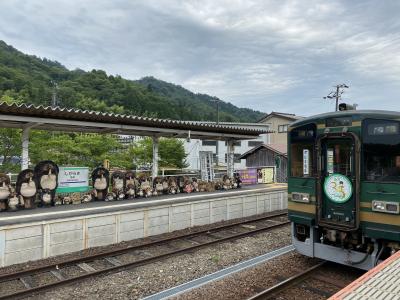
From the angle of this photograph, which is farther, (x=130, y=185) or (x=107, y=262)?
(x=130, y=185)

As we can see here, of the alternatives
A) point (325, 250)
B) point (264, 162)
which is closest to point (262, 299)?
point (325, 250)

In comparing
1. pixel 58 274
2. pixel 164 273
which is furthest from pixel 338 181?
pixel 58 274

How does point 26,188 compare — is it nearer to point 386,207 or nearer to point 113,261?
point 113,261

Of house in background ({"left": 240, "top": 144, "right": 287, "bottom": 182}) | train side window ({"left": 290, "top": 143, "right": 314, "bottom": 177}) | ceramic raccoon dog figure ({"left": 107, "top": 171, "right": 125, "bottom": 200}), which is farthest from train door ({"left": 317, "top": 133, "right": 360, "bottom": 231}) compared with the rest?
house in background ({"left": 240, "top": 144, "right": 287, "bottom": 182})

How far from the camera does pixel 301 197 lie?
6934 mm

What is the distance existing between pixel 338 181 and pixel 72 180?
904 cm

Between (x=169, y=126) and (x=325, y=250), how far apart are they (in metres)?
8.22

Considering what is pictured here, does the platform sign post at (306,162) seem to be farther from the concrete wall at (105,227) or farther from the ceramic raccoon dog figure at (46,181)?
the ceramic raccoon dog figure at (46,181)

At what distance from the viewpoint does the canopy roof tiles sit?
9.34 m

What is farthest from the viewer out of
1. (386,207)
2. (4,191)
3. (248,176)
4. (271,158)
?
(271,158)

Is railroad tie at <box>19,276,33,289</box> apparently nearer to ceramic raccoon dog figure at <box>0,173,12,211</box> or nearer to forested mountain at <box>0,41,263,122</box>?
ceramic raccoon dog figure at <box>0,173,12,211</box>

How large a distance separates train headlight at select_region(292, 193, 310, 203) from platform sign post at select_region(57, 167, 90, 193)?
8005mm

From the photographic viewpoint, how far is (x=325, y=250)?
6.63 m

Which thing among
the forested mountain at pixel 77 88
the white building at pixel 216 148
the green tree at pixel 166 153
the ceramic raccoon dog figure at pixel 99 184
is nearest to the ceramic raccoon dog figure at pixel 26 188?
the ceramic raccoon dog figure at pixel 99 184
